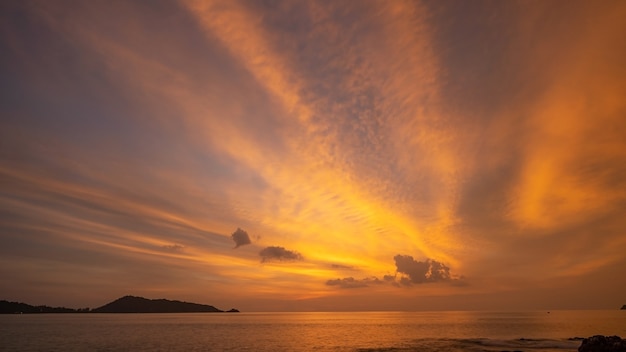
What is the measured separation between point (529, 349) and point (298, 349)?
47.8m

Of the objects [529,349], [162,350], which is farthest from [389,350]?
[162,350]

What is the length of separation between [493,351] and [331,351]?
3221 centimetres

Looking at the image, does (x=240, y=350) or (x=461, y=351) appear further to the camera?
(x=240, y=350)

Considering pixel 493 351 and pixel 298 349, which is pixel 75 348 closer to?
pixel 298 349

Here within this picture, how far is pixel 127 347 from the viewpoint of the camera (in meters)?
92.7

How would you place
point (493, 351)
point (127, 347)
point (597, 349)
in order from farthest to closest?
point (127, 347), point (493, 351), point (597, 349)

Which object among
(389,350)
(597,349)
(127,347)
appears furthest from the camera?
(127,347)

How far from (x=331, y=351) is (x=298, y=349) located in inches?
354

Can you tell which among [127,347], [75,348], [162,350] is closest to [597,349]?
[162,350]

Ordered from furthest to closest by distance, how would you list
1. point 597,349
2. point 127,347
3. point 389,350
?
point 127,347 → point 389,350 → point 597,349

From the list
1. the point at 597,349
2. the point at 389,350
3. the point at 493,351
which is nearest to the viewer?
the point at 597,349

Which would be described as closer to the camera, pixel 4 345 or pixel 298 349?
pixel 298 349

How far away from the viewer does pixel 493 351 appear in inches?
3157

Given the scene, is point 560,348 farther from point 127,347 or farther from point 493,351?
point 127,347
